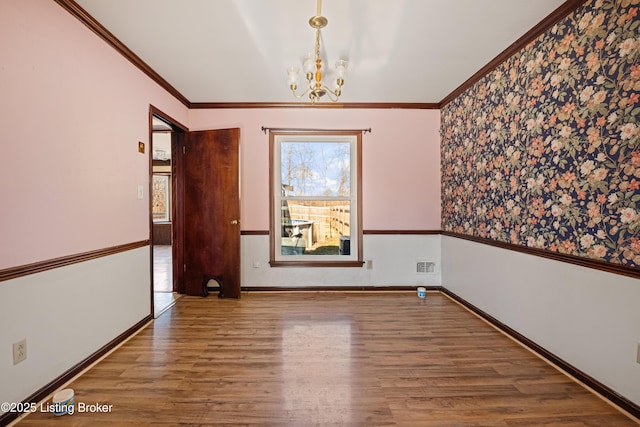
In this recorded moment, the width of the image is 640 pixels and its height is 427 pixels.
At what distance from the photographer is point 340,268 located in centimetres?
394

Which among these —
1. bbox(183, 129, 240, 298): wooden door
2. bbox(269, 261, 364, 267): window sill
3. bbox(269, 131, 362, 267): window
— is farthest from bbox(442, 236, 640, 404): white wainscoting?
bbox(183, 129, 240, 298): wooden door

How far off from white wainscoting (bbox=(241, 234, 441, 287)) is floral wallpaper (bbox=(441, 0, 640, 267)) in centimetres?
107

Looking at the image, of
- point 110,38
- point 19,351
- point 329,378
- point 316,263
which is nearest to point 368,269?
point 316,263

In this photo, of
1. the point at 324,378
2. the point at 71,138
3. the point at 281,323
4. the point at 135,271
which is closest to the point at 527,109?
the point at 324,378

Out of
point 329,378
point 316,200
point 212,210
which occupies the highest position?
point 316,200

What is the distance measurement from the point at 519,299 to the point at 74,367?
335 centimetres

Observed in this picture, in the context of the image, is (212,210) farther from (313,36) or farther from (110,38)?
(313,36)

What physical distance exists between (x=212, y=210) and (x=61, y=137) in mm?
1888

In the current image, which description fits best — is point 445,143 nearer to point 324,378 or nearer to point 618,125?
point 618,125

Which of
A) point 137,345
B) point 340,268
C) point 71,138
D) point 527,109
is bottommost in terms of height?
point 137,345

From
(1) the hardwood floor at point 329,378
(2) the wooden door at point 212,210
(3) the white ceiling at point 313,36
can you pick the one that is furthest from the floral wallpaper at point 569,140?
(2) the wooden door at point 212,210

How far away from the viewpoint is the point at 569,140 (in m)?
1.98

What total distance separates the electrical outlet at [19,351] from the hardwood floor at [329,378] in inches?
12.3

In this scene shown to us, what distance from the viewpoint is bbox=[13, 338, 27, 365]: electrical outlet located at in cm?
162
